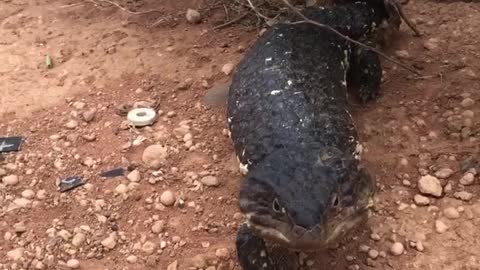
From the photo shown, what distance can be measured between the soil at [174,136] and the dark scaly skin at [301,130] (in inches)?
9.9

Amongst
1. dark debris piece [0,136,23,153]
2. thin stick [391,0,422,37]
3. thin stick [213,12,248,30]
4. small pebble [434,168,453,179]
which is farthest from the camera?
thin stick [213,12,248,30]

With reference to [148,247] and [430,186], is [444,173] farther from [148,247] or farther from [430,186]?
[148,247]

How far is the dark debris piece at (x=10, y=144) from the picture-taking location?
435cm

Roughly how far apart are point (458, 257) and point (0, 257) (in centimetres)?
234

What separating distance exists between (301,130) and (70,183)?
144 cm

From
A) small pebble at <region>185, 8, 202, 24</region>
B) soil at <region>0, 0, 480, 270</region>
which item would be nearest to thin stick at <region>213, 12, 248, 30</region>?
soil at <region>0, 0, 480, 270</region>

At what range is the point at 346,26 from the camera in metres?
4.79

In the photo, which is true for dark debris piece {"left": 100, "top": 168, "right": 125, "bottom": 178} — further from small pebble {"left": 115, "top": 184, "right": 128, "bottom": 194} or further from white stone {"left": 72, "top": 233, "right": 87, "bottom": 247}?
white stone {"left": 72, "top": 233, "right": 87, "bottom": 247}

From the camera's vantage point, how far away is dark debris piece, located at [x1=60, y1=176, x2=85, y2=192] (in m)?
4.04

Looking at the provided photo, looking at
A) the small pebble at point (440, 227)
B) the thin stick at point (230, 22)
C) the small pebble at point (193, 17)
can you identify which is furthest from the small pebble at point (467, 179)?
the small pebble at point (193, 17)

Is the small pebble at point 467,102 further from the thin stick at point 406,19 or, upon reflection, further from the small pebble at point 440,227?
the small pebble at point 440,227

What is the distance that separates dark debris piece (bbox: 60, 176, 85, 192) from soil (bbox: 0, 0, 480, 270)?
4cm

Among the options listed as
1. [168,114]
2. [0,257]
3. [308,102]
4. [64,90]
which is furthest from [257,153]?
[64,90]

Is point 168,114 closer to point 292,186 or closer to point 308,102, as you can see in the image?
point 308,102
